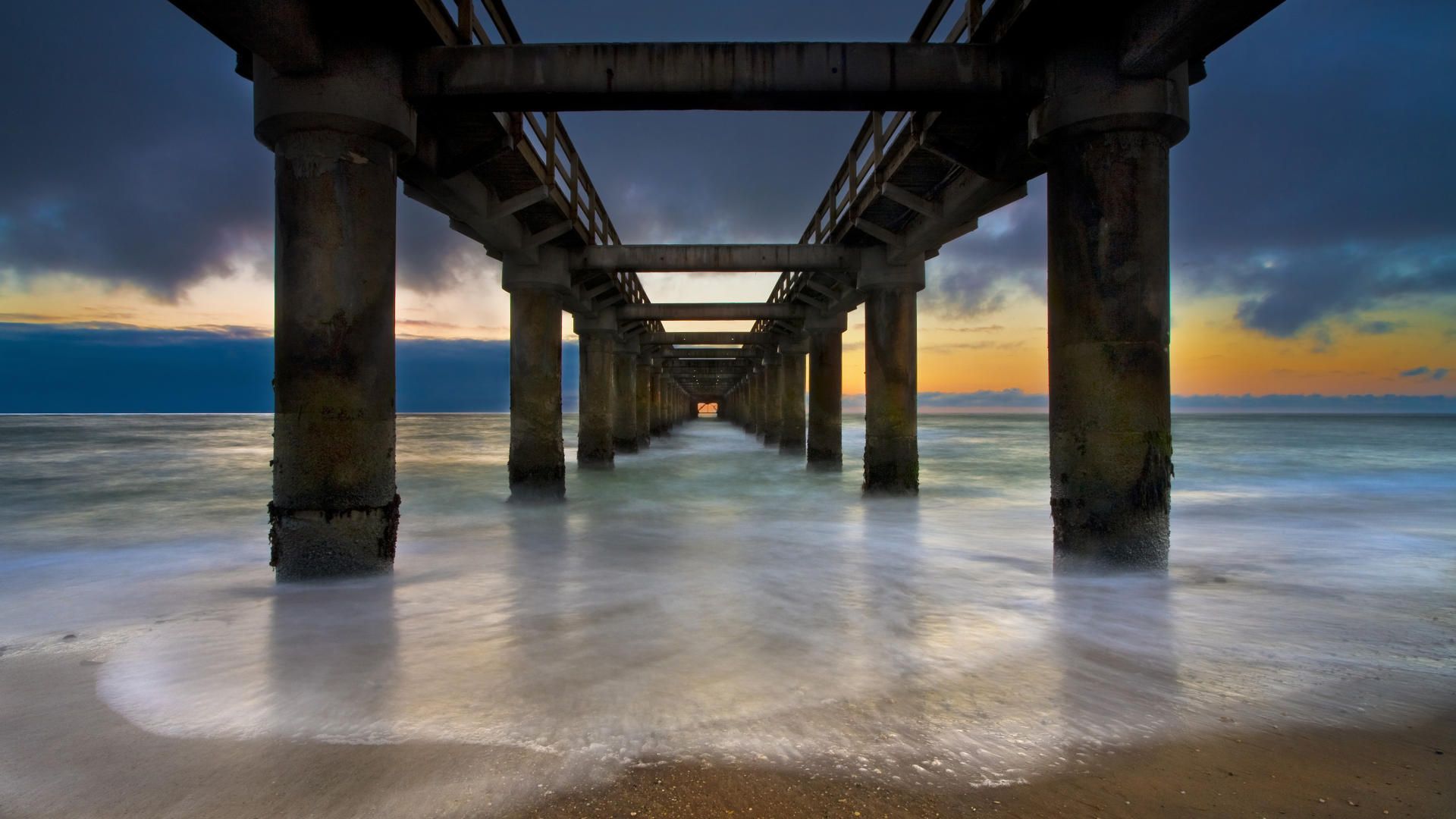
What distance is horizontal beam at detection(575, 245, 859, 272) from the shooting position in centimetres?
1262

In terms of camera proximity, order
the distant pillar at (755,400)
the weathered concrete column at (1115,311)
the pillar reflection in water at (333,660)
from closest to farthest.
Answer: the pillar reflection in water at (333,660), the weathered concrete column at (1115,311), the distant pillar at (755,400)

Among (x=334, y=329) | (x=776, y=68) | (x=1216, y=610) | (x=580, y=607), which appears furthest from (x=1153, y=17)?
(x=334, y=329)

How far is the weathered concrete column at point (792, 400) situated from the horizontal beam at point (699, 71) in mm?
17864

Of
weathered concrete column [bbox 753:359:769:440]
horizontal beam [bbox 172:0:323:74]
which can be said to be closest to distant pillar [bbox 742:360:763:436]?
weathered concrete column [bbox 753:359:769:440]

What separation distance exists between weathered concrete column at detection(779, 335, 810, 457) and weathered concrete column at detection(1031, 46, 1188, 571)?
1824 centimetres

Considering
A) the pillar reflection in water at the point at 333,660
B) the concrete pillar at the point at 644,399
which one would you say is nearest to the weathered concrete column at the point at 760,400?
the concrete pillar at the point at 644,399

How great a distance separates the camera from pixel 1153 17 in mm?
5203

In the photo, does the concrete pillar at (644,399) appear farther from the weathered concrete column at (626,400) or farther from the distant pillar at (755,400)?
the distant pillar at (755,400)

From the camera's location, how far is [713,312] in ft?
62.8

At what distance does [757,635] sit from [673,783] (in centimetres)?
201

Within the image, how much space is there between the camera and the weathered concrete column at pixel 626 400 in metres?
25.4

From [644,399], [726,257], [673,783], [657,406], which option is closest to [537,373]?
[726,257]

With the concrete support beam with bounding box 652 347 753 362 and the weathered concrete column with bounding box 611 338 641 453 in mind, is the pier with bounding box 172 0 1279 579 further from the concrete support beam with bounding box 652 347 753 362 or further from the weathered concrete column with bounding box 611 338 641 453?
the concrete support beam with bounding box 652 347 753 362

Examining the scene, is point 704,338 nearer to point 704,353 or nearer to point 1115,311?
point 704,353
